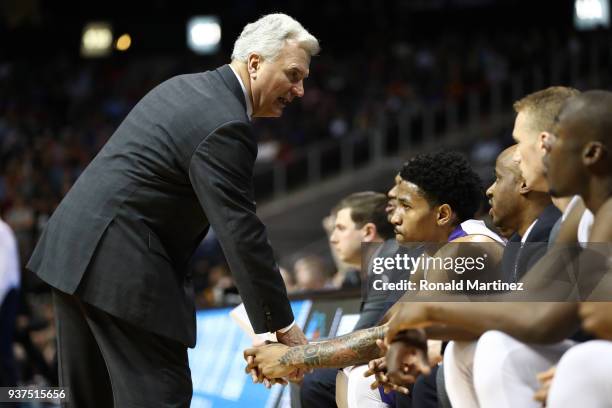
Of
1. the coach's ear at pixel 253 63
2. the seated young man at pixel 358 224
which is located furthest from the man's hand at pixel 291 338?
the seated young man at pixel 358 224

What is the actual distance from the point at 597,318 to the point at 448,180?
5.20ft

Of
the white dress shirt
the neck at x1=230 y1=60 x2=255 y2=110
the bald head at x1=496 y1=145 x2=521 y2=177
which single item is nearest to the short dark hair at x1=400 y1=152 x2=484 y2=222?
the bald head at x1=496 y1=145 x2=521 y2=177

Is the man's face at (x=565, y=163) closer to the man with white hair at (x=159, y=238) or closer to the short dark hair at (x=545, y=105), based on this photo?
the short dark hair at (x=545, y=105)

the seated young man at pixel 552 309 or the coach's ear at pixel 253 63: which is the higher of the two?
the coach's ear at pixel 253 63

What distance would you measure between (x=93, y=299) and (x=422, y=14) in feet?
54.6

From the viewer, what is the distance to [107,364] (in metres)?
3.59

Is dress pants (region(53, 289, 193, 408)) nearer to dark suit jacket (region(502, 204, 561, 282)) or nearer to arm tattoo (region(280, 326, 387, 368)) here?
arm tattoo (region(280, 326, 387, 368))

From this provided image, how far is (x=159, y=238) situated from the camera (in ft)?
11.8

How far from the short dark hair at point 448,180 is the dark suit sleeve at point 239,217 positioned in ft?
2.61

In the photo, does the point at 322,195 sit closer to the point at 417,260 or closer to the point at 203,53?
the point at 203,53

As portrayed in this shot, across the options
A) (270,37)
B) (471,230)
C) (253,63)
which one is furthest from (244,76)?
(471,230)

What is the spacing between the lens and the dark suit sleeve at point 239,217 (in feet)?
11.3

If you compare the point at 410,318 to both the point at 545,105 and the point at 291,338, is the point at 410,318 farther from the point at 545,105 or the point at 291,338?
the point at 545,105

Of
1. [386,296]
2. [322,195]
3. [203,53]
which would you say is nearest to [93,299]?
[386,296]
